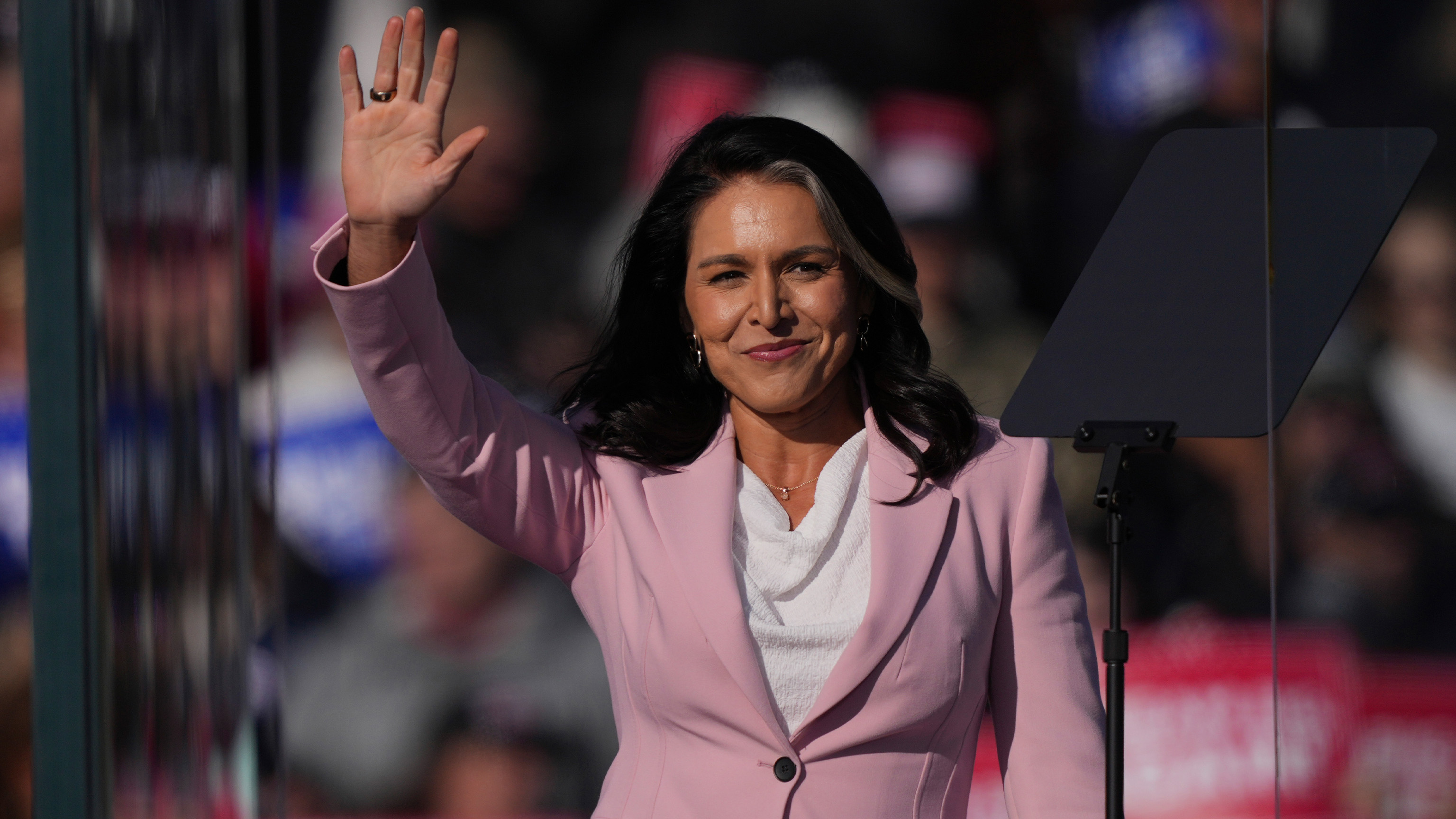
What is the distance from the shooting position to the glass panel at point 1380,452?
1.49 meters

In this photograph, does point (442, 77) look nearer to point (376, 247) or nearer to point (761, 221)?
point (376, 247)

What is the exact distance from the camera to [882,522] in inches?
62.3

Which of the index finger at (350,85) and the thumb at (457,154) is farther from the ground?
the index finger at (350,85)

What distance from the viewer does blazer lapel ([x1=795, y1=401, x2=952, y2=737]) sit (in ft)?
4.92

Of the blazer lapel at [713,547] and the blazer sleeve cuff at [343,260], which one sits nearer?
the blazer sleeve cuff at [343,260]

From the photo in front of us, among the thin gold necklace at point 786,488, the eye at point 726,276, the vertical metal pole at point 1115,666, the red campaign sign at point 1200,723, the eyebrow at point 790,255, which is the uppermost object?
the eyebrow at point 790,255

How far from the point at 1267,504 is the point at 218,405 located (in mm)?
1629

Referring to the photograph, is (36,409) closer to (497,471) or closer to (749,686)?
(497,471)

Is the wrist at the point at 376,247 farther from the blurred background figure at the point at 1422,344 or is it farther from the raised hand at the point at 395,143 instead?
the blurred background figure at the point at 1422,344

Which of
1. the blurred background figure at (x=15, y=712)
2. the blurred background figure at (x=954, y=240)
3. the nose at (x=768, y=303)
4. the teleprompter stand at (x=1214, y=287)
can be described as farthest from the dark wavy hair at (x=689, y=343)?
the blurred background figure at (x=15, y=712)

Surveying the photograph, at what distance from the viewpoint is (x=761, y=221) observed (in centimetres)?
163

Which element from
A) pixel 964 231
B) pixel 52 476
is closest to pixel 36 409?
pixel 52 476

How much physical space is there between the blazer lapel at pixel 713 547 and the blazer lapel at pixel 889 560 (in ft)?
0.31

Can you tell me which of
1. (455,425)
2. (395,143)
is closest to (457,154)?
(395,143)
